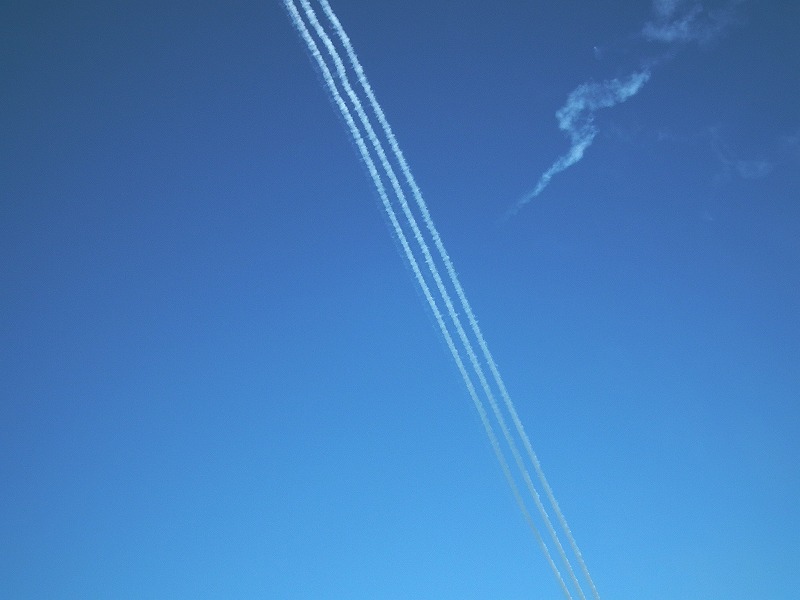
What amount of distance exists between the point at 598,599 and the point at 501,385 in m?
11.6

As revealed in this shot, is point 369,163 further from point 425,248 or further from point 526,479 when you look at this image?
point 526,479

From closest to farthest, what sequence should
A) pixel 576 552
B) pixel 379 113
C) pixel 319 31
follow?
pixel 319 31 < pixel 379 113 < pixel 576 552

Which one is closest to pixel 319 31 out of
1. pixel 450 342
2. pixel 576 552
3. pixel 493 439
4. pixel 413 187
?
pixel 413 187

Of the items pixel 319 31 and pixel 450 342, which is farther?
pixel 450 342

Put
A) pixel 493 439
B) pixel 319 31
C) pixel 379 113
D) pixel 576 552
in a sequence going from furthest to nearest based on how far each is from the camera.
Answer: pixel 576 552 < pixel 493 439 < pixel 379 113 < pixel 319 31

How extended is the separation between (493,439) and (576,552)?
6.85 metres

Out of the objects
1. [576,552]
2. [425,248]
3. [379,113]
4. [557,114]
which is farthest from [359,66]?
[576,552]

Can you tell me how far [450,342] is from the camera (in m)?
24.2

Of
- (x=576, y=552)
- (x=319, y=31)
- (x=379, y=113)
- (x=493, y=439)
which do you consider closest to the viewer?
(x=319, y=31)

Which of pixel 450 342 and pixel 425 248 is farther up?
pixel 425 248

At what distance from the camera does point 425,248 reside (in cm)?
2352

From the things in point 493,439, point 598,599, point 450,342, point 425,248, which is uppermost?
point 425,248

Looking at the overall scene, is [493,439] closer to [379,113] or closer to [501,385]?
[501,385]

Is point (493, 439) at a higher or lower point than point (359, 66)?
lower
